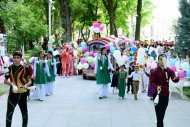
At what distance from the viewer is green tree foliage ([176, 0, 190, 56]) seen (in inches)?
684

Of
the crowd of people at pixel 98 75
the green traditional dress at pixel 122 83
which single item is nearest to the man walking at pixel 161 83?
the crowd of people at pixel 98 75

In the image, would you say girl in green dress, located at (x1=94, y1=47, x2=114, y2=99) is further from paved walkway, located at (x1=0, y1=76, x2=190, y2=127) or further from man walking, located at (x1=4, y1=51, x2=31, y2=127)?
man walking, located at (x1=4, y1=51, x2=31, y2=127)

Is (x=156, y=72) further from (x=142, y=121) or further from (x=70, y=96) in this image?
(x=70, y=96)

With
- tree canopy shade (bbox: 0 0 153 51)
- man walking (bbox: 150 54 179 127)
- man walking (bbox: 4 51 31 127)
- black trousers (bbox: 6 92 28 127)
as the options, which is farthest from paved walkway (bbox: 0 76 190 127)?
tree canopy shade (bbox: 0 0 153 51)

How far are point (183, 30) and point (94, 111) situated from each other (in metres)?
6.98

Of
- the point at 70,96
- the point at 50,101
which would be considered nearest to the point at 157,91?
the point at 50,101

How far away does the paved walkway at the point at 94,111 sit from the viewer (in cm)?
1060

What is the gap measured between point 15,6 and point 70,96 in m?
7.16

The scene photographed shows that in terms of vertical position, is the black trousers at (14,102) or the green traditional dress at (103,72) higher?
the green traditional dress at (103,72)

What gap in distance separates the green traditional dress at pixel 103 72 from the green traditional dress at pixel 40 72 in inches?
80.5

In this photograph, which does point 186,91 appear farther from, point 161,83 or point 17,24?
point 161,83

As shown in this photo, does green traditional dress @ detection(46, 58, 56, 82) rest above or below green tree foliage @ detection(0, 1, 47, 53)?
below

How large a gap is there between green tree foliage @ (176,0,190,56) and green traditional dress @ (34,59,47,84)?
20.5 ft

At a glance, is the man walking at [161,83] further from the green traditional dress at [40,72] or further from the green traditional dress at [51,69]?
the green traditional dress at [51,69]
